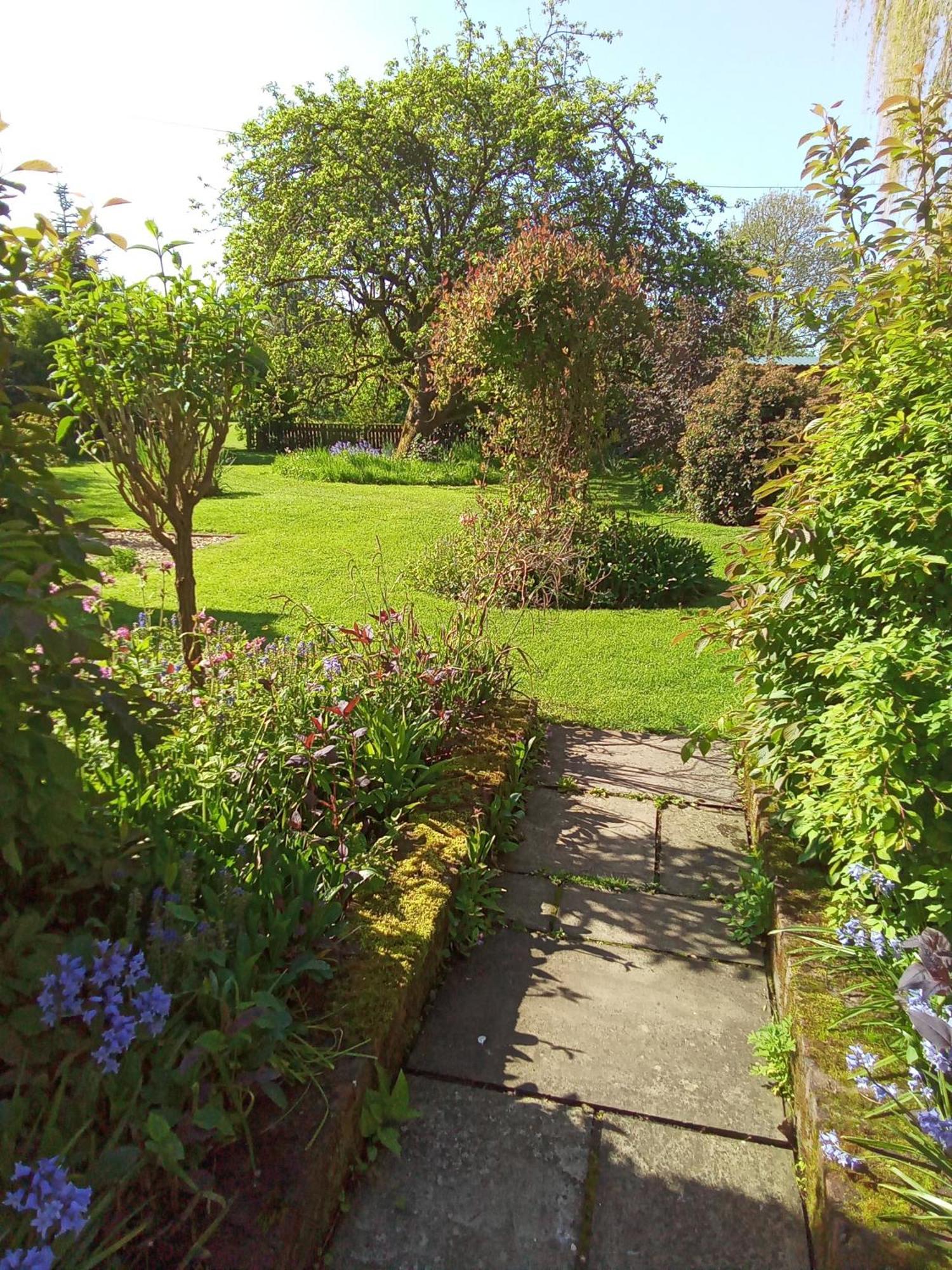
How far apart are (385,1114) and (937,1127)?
122 centimetres

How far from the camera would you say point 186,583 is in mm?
4379

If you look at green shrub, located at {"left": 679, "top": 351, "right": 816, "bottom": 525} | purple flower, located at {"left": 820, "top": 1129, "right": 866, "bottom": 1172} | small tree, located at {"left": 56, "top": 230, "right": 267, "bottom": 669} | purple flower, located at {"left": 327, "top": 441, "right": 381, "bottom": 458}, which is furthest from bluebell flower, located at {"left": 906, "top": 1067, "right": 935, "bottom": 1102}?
purple flower, located at {"left": 327, "top": 441, "right": 381, "bottom": 458}

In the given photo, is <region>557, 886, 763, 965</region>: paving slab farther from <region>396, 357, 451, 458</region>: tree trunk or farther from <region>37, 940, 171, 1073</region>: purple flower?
<region>396, 357, 451, 458</region>: tree trunk

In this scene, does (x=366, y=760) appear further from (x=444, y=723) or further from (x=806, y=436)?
(x=806, y=436)

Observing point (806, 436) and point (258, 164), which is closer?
point (806, 436)

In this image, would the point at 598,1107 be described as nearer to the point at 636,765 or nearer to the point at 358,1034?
the point at 358,1034

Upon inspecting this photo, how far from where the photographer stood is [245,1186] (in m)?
1.69

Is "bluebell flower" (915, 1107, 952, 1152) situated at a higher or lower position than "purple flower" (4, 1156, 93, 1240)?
lower

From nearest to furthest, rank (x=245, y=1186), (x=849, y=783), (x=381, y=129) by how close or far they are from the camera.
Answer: (x=245, y=1186) → (x=849, y=783) → (x=381, y=129)

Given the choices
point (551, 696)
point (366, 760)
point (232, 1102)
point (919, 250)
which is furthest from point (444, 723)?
point (919, 250)

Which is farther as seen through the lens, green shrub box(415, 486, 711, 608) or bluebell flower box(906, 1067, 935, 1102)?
green shrub box(415, 486, 711, 608)

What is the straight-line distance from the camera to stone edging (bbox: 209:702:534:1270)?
1635 mm

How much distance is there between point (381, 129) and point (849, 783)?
66.7 ft

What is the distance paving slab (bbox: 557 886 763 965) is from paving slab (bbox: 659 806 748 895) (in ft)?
0.38
